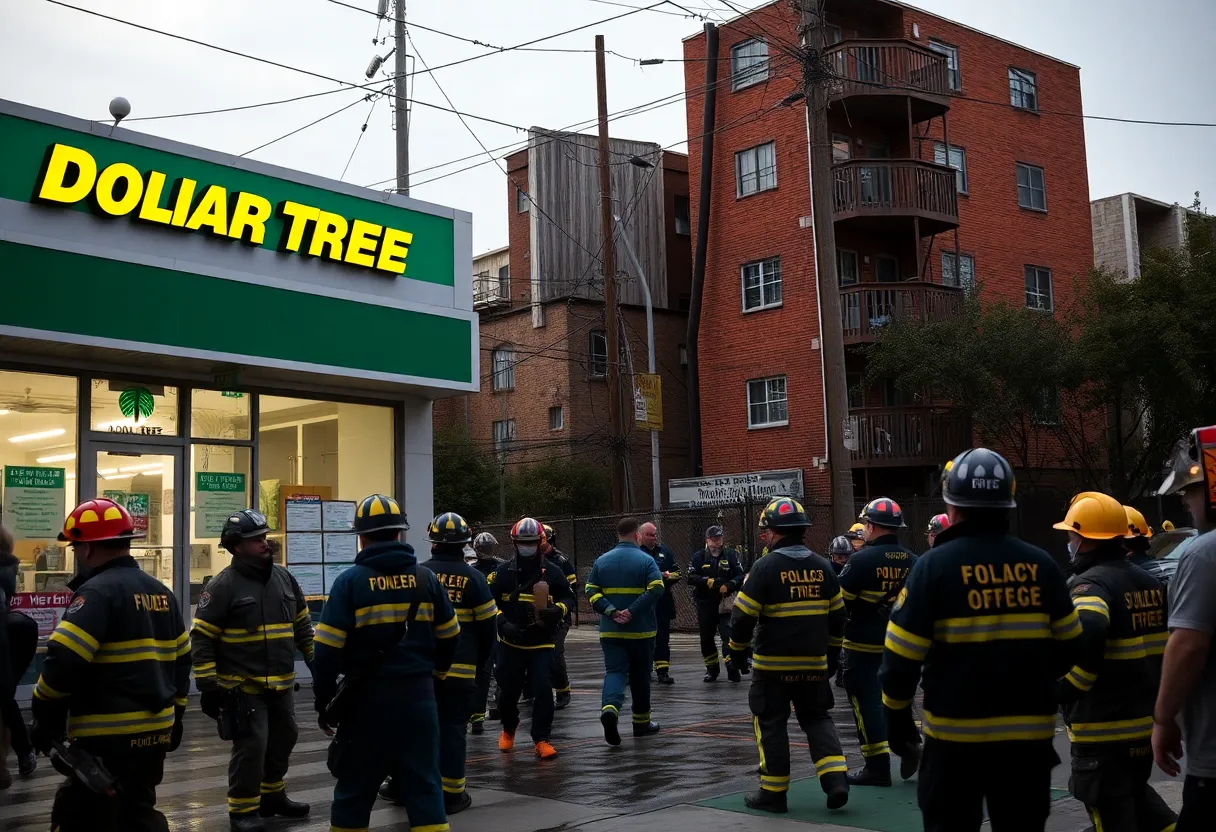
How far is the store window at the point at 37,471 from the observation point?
1458cm

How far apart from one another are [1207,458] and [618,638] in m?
7.06

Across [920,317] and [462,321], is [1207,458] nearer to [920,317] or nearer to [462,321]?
[462,321]

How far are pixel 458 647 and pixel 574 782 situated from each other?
1624 mm

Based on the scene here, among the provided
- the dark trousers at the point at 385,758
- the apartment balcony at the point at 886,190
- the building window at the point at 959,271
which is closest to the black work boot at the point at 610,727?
the dark trousers at the point at 385,758

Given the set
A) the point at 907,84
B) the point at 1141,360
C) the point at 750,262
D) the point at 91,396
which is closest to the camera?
the point at 91,396

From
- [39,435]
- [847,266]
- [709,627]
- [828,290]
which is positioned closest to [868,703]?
[709,627]

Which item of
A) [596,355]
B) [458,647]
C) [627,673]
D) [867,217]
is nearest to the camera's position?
[458,647]

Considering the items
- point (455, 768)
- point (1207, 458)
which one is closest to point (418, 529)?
point (455, 768)

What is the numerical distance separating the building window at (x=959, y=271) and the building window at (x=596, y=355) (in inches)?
436

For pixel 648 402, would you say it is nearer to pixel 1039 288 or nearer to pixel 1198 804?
pixel 1039 288

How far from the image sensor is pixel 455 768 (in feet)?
28.0

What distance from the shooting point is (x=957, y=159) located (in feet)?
110

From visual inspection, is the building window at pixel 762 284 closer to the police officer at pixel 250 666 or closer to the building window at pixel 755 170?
the building window at pixel 755 170

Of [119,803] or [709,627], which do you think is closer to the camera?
[119,803]
